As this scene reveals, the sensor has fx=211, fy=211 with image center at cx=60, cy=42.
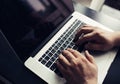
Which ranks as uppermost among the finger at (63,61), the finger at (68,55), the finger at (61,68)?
the finger at (68,55)

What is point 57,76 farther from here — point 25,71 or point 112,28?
point 112,28

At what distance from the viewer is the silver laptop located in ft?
2.23

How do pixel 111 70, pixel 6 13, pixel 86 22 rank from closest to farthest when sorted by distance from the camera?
pixel 6 13
pixel 111 70
pixel 86 22

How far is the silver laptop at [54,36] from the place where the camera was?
68cm

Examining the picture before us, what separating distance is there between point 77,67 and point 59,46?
118 millimetres

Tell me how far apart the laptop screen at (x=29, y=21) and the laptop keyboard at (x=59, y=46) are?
45mm

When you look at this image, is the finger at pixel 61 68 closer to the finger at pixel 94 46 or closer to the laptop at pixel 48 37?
the laptop at pixel 48 37

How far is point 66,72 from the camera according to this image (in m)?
0.67

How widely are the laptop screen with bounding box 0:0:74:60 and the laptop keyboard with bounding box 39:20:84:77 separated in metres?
0.04

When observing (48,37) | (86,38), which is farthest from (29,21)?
(86,38)

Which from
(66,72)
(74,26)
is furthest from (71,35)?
(66,72)

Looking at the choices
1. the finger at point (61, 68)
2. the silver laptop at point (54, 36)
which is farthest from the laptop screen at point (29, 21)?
the finger at point (61, 68)

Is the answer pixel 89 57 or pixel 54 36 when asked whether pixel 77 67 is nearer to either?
pixel 89 57

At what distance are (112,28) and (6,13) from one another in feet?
1.52
